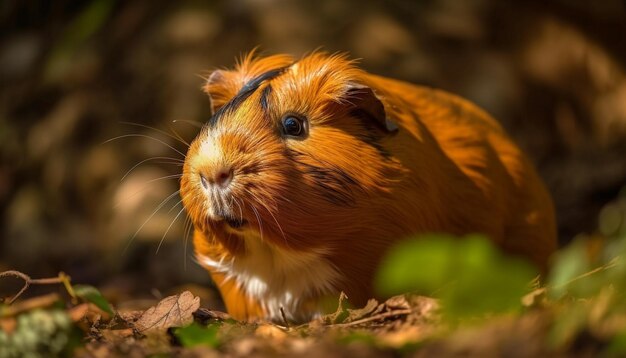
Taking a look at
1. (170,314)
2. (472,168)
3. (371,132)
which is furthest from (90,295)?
(472,168)

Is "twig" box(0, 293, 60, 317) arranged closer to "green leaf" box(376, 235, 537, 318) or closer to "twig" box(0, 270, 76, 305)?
"twig" box(0, 270, 76, 305)

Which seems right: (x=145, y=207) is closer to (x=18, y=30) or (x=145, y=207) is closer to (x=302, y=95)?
(x=18, y=30)

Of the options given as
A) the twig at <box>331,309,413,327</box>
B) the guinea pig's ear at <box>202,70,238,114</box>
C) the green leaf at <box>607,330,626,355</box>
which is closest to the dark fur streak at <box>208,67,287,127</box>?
the guinea pig's ear at <box>202,70,238,114</box>

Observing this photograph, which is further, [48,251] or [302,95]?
[48,251]

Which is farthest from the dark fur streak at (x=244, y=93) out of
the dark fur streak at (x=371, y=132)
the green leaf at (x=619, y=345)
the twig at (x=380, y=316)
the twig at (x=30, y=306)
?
the green leaf at (x=619, y=345)

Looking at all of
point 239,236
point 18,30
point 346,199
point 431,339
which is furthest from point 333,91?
point 18,30

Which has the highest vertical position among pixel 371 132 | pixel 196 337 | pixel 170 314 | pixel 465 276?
pixel 371 132

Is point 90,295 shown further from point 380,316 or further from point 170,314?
point 380,316
